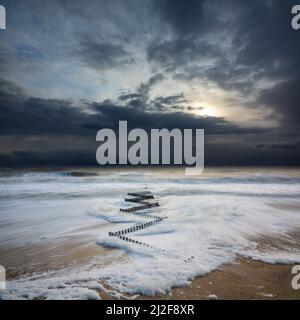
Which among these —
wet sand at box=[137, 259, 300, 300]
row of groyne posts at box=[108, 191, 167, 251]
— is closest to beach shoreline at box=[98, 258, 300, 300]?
wet sand at box=[137, 259, 300, 300]

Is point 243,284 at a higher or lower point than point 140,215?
higher

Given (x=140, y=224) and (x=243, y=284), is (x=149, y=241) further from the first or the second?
(x=243, y=284)

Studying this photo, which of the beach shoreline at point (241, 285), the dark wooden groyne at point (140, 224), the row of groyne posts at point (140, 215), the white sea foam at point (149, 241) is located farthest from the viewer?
the row of groyne posts at point (140, 215)

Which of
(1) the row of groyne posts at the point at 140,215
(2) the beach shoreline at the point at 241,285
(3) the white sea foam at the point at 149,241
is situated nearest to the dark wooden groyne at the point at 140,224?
(1) the row of groyne posts at the point at 140,215

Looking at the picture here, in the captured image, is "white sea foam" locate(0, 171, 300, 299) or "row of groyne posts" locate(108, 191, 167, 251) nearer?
"white sea foam" locate(0, 171, 300, 299)

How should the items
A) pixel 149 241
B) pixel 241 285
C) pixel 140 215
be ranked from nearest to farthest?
pixel 241 285 < pixel 149 241 < pixel 140 215

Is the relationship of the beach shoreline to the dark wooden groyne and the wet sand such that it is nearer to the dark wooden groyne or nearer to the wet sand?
the wet sand

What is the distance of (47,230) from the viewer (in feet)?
50.5

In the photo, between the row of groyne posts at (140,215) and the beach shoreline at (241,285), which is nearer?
the beach shoreline at (241,285)

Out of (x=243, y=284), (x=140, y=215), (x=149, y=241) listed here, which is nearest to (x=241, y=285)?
(x=243, y=284)

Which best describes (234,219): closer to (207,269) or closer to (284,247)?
(284,247)

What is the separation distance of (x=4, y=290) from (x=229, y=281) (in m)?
9.36

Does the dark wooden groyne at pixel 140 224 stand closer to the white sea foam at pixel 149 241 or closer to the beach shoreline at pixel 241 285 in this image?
the white sea foam at pixel 149 241
